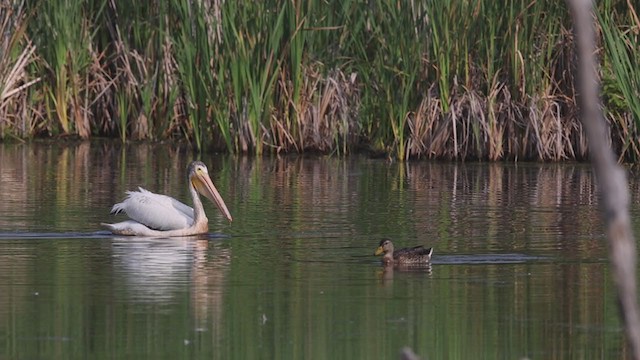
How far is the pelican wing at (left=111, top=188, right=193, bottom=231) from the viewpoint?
11.1m

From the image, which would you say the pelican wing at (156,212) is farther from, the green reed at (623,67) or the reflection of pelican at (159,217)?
the green reed at (623,67)

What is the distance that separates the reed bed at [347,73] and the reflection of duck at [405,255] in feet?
19.5

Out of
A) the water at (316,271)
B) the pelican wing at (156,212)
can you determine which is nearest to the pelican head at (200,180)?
the water at (316,271)

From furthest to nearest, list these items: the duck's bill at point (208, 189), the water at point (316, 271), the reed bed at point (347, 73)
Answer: the reed bed at point (347, 73), the duck's bill at point (208, 189), the water at point (316, 271)

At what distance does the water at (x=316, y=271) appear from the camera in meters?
6.38

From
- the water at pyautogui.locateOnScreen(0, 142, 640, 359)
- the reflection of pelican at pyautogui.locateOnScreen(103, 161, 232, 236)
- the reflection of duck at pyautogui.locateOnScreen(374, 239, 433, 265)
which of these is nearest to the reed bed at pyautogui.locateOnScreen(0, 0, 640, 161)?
the water at pyautogui.locateOnScreen(0, 142, 640, 359)

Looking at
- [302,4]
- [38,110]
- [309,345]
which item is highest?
[302,4]

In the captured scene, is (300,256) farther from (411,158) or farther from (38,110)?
(38,110)

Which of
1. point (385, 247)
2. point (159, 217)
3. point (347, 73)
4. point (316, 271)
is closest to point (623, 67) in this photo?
point (347, 73)

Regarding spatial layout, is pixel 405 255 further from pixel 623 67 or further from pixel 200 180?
pixel 623 67

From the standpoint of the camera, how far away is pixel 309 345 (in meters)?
6.23

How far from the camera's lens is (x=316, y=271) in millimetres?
8672

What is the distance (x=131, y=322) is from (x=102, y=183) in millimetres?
7886

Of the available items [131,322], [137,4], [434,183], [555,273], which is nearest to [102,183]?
[434,183]
